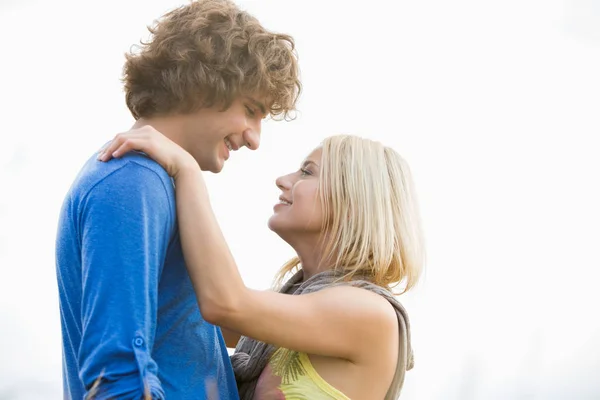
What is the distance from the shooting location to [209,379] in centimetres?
274

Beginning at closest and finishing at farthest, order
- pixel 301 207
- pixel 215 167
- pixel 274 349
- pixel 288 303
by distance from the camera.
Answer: pixel 288 303, pixel 215 167, pixel 274 349, pixel 301 207

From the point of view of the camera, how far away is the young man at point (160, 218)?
218 cm

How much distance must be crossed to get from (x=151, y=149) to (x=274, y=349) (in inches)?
46.7

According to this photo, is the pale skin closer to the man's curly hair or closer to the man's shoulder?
the man's shoulder

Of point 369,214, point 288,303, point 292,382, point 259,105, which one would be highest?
point 259,105

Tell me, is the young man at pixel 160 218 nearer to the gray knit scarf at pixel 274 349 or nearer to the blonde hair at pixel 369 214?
the gray knit scarf at pixel 274 349

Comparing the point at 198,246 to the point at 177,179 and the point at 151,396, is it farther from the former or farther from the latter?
the point at 151,396

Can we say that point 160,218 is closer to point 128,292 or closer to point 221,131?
point 128,292

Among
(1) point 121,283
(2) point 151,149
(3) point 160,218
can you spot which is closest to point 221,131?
(2) point 151,149

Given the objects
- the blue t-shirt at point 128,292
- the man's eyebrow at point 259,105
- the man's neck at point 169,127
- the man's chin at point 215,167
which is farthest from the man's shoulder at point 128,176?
the man's eyebrow at point 259,105

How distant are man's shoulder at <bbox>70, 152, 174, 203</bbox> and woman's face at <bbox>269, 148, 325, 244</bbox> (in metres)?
1.02

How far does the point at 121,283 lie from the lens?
85.9 inches

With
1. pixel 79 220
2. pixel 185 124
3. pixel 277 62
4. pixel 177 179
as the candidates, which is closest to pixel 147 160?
pixel 177 179

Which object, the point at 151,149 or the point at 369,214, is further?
the point at 369,214
